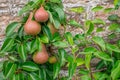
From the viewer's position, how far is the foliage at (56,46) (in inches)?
88.1

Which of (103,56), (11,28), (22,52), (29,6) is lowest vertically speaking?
(103,56)

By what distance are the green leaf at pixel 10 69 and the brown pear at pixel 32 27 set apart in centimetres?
25

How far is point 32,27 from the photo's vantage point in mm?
2199

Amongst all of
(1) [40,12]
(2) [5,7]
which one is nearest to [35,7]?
(1) [40,12]

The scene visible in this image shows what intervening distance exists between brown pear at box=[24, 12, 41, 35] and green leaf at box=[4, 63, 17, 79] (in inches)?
9.9

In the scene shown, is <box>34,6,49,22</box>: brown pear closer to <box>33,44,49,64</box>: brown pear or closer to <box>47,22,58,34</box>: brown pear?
<box>47,22,58,34</box>: brown pear

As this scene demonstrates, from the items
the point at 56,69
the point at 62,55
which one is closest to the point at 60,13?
the point at 62,55

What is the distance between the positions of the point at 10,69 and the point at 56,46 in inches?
16.1

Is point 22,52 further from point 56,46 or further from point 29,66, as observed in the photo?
point 56,46

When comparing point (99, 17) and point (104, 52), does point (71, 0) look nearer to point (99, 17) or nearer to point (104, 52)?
point (99, 17)

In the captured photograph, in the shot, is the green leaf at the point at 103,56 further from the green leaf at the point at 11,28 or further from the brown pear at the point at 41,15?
the green leaf at the point at 11,28

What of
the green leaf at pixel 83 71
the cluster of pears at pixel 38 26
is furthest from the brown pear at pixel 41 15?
the green leaf at pixel 83 71

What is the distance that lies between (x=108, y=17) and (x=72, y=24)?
329mm

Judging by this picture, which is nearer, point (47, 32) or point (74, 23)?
point (47, 32)
